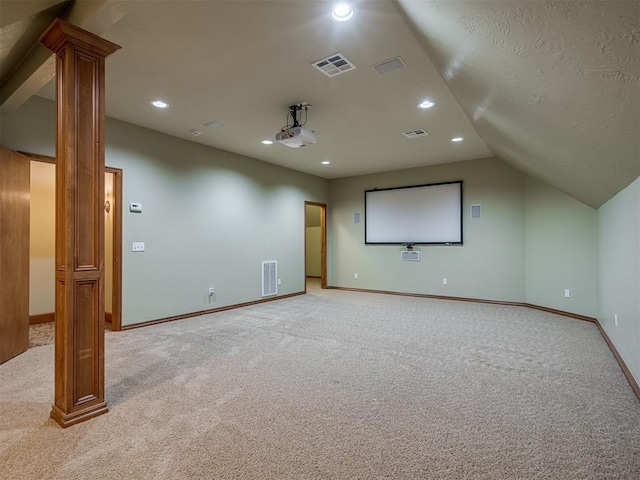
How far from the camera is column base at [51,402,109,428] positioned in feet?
6.80

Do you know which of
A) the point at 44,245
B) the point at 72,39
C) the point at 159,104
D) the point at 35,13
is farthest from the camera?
the point at 44,245

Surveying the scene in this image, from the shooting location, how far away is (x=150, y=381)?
2.74 m

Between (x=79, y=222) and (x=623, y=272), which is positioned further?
(x=623, y=272)

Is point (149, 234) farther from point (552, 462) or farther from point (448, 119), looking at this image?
point (552, 462)

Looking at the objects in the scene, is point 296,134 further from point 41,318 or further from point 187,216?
point 41,318

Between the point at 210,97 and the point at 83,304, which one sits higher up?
the point at 210,97

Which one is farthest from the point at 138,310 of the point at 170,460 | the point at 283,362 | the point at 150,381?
the point at 170,460

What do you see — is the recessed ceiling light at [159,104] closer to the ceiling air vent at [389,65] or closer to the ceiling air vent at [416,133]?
the ceiling air vent at [389,65]

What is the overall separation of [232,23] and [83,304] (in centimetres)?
216

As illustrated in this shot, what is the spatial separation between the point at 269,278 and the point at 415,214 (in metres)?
3.26

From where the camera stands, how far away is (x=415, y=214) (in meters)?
6.97

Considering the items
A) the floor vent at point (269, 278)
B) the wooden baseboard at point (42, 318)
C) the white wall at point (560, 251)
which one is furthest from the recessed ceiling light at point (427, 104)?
the wooden baseboard at point (42, 318)

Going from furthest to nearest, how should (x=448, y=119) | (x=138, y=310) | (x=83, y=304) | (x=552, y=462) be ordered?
(x=138, y=310) < (x=448, y=119) < (x=83, y=304) < (x=552, y=462)

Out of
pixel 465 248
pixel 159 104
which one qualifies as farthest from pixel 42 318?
pixel 465 248
